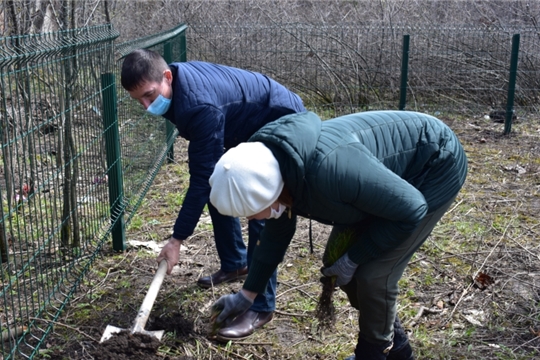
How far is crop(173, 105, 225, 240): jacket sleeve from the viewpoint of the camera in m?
3.16

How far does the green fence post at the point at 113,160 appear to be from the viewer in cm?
436

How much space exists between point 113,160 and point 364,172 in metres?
2.77

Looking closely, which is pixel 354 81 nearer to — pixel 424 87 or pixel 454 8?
pixel 424 87

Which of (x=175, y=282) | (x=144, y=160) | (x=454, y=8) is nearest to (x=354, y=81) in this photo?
(x=454, y=8)

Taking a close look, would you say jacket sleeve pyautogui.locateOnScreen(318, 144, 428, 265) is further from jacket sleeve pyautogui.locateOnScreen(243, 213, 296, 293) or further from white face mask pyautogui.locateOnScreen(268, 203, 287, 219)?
jacket sleeve pyautogui.locateOnScreen(243, 213, 296, 293)

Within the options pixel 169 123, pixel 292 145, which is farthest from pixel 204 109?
pixel 169 123

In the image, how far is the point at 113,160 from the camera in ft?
14.9

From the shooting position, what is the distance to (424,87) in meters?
10.3

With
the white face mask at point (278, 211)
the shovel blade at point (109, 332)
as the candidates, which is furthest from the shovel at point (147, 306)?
the white face mask at point (278, 211)

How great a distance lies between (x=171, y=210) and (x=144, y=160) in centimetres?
55

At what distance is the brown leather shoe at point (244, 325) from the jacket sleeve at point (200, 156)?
A: 71 cm

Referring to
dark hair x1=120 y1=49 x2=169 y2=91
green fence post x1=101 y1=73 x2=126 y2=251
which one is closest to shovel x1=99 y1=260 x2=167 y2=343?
dark hair x1=120 y1=49 x2=169 y2=91

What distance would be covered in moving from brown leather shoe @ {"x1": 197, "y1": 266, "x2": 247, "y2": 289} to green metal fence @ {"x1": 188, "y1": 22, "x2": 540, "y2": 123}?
21.5ft

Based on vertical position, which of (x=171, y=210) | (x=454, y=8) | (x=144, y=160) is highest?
(x=454, y=8)
